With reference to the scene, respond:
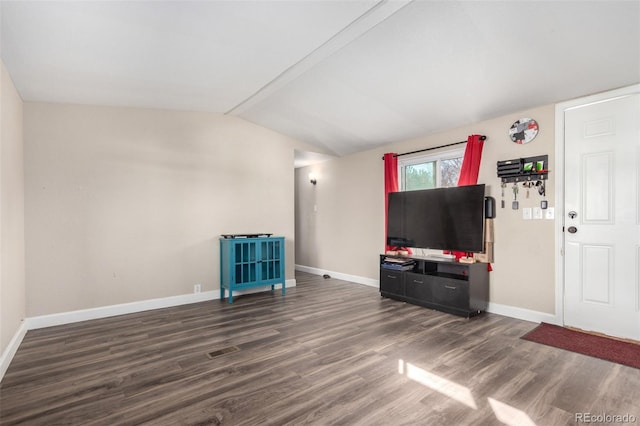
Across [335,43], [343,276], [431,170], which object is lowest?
[343,276]

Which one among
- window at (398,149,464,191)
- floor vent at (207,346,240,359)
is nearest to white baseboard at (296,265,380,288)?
window at (398,149,464,191)

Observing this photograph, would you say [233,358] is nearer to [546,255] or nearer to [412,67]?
[412,67]

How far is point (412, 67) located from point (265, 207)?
9.79 feet

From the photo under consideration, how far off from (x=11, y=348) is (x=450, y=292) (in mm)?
4205

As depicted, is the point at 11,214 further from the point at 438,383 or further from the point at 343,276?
the point at 343,276

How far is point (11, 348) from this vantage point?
262 centimetres

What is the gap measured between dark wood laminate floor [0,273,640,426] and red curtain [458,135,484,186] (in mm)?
1640

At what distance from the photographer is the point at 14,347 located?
2.71 m

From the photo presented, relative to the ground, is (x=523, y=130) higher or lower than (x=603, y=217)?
higher

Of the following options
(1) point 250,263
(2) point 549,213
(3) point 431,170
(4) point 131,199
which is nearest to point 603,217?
(2) point 549,213

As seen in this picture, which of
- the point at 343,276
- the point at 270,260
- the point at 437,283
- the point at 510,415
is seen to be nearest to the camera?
the point at 510,415

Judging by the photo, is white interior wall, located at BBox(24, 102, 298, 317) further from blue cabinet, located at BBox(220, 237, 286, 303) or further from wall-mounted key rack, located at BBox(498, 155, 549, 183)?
wall-mounted key rack, located at BBox(498, 155, 549, 183)

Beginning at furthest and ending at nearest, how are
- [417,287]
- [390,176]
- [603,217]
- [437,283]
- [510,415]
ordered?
[390,176]
[417,287]
[437,283]
[603,217]
[510,415]

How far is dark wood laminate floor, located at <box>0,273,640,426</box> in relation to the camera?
1.84 metres
